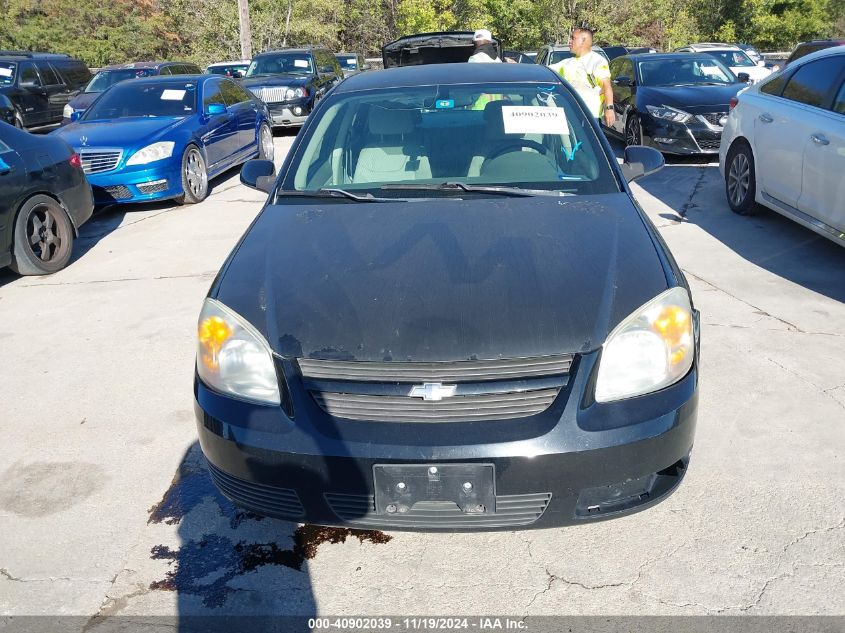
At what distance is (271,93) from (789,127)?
11.0 m

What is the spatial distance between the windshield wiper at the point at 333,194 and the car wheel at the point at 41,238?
155 inches

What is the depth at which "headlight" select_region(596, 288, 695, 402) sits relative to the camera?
2.46 metres

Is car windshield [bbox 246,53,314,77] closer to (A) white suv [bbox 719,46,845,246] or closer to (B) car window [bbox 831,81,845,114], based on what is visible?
(A) white suv [bbox 719,46,845,246]

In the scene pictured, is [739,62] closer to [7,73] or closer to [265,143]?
[265,143]

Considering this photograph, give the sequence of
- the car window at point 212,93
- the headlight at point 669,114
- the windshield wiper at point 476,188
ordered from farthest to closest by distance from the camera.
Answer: the car window at point 212,93
the headlight at point 669,114
the windshield wiper at point 476,188

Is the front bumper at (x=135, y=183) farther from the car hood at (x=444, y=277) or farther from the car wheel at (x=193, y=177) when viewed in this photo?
the car hood at (x=444, y=277)

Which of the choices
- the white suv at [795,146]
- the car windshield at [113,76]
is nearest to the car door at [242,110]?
the car windshield at [113,76]

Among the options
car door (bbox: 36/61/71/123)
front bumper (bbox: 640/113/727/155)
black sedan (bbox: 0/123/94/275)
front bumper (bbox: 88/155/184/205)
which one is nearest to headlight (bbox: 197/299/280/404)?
black sedan (bbox: 0/123/94/275)

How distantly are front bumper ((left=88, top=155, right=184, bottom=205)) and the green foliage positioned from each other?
27296 millimetres

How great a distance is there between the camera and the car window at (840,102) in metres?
5.93

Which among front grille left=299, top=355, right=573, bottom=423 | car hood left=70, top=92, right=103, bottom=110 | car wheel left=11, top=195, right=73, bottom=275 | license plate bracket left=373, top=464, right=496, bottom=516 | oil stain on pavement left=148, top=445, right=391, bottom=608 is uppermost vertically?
car hood left=70, top=92, right=103, bottom=110

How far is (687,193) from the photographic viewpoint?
8789 mm

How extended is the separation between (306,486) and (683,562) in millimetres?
1398

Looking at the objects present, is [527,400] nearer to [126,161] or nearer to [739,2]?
[126,161]
